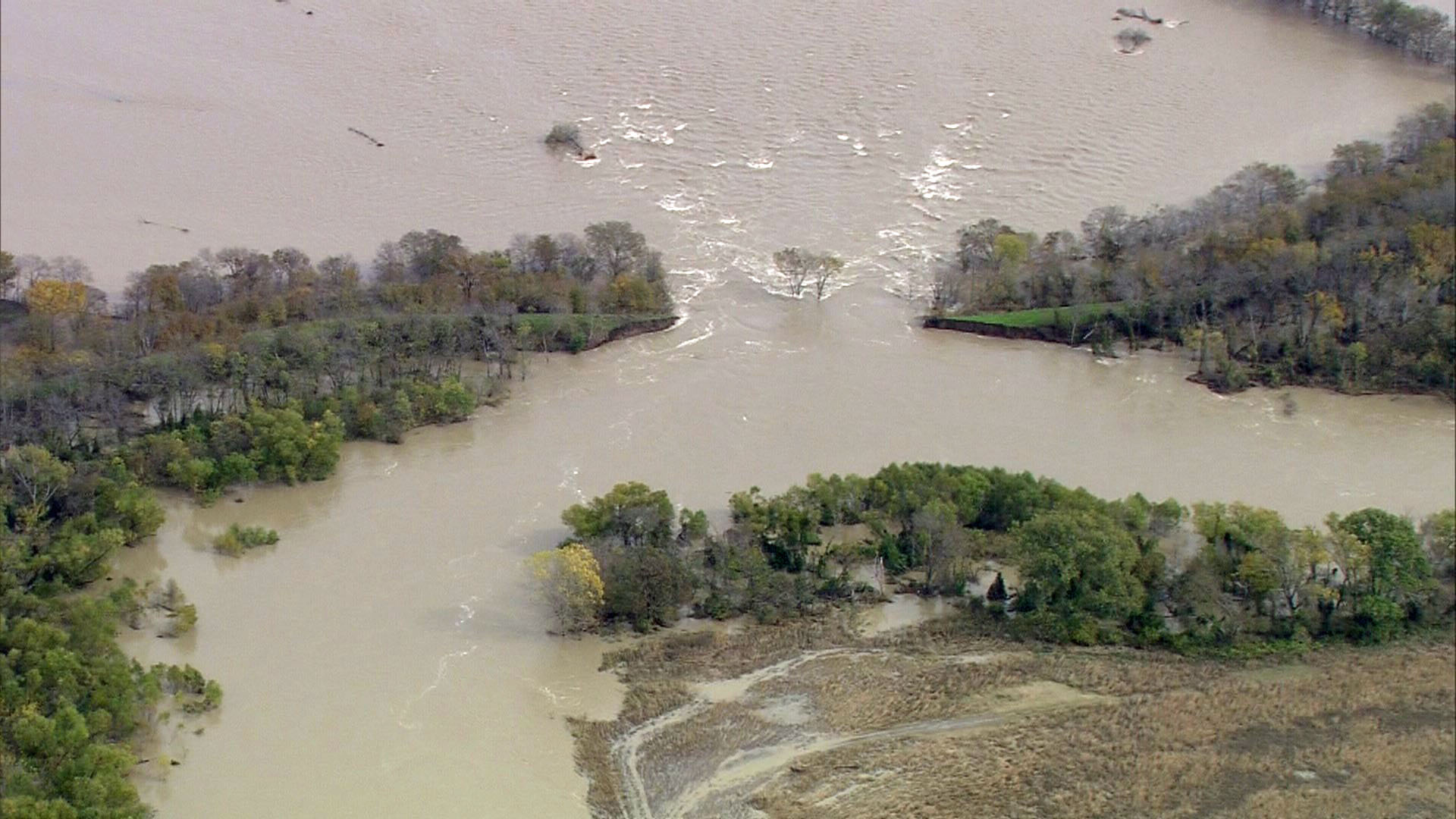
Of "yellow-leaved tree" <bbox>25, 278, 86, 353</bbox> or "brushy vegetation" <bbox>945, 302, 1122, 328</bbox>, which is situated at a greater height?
"brushy vegetation" <bbox>945, 302, 1122, 328</bbox>

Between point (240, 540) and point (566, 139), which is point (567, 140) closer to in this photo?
point (566, 139)

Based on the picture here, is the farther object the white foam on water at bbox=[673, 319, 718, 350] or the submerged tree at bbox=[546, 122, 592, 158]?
the submerged tree at bbox=[546, 122, 592, 158]

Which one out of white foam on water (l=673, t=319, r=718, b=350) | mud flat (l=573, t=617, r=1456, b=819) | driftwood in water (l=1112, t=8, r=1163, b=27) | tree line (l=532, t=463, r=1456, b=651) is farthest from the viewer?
driftwood in water (l=1112, t=8, r=1163, b=27)

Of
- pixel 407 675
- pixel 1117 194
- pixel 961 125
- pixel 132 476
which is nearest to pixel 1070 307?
pixel 1117 194

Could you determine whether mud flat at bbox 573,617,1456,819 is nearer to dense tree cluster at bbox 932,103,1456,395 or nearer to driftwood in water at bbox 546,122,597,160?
dense tree cluster at bbox 932,103,1456,395

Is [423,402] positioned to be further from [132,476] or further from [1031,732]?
[1031,732]

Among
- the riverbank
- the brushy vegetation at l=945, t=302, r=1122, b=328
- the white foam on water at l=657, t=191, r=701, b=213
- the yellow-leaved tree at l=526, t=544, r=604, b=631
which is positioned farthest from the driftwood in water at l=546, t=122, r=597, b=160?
the yellow-leaved tree at l=526, t=544, r=604, b=631

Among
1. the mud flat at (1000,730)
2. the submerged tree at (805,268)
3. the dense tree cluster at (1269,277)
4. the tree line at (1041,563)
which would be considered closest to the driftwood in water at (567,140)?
the submerged tree at (805,268)
